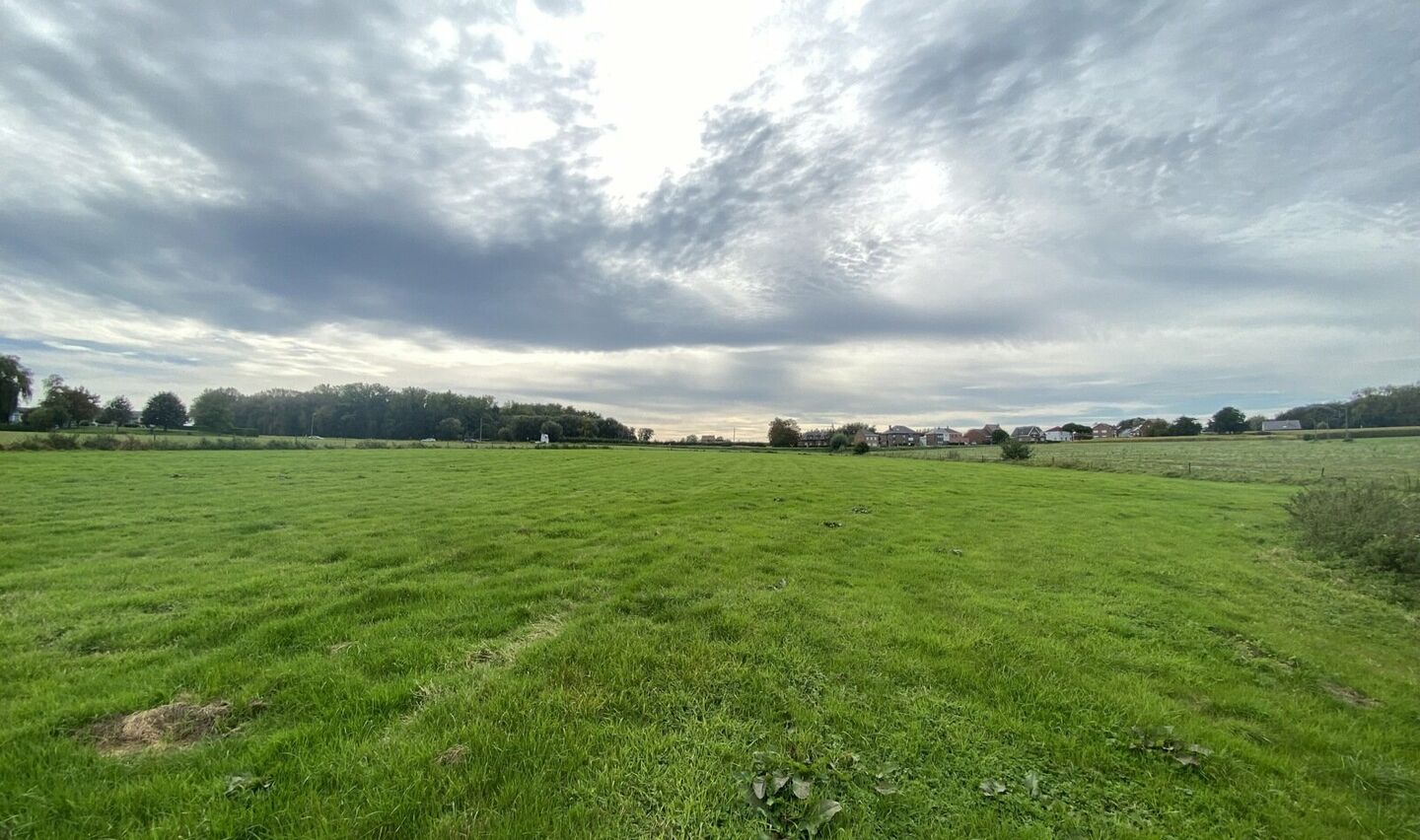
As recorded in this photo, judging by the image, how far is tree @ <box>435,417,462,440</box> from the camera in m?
106

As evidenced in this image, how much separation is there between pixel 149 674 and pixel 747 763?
5.68 metres

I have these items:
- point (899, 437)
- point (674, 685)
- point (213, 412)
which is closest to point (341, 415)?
point (213, 412)

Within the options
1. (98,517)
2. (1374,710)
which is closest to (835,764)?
(1374,710)

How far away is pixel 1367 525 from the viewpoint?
11062mm

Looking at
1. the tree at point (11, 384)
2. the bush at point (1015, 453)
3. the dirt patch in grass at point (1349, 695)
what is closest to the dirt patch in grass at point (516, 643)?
the dirt patch in grass at point (1349, 695)

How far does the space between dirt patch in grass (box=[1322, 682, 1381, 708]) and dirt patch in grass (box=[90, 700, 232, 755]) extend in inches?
434

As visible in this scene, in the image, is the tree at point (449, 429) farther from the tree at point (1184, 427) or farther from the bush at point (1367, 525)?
the tree at point (1184, 427)

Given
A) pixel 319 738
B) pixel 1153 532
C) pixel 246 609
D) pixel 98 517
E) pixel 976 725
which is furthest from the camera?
pixel 1153 532

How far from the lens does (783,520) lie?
14.6 metres

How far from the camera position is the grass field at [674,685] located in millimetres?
3318

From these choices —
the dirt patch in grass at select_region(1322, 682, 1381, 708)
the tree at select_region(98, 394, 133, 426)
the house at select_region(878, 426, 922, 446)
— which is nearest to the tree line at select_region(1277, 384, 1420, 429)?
the dirt patch in grass at select_region(1322, 682, 1381, 708)

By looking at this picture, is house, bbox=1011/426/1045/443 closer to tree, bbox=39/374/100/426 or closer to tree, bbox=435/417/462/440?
tree, bbox=435/417/462/440

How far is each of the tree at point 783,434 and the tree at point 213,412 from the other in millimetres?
109967

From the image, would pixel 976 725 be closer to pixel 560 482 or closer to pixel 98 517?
pixel 98 517
